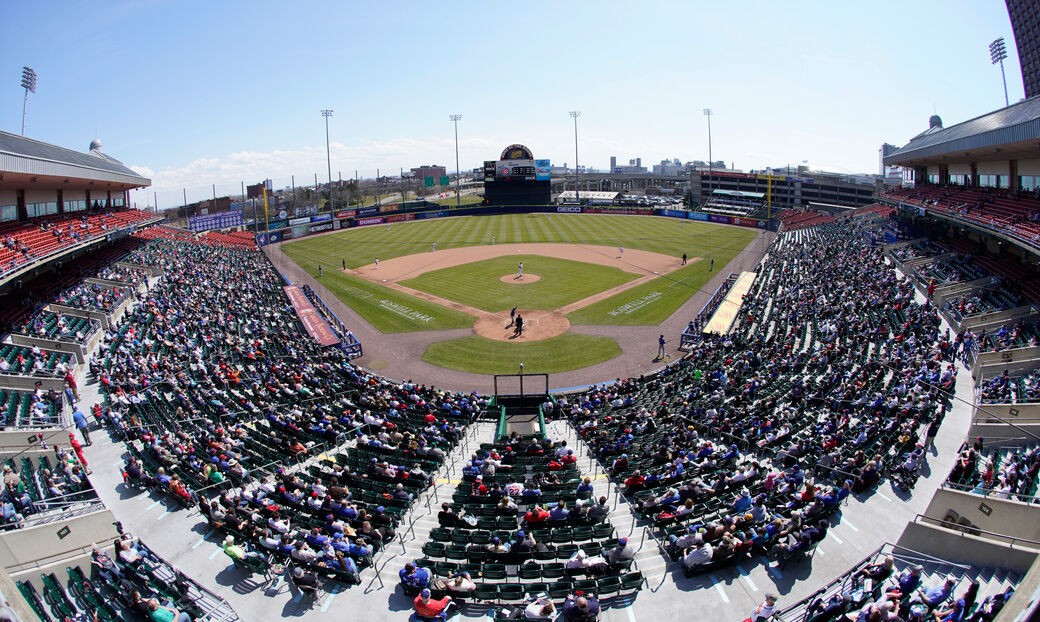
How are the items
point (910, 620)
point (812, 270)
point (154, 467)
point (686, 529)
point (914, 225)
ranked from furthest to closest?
1. point (914, 225)
2. point (812, 270)
3. point (154, 467)
4. point (686, 529)
5. point (910, 620)

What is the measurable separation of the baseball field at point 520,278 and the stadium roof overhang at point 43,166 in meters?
17.7

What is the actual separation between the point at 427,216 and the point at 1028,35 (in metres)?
87.8

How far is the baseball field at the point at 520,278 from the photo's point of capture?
30.2 meters

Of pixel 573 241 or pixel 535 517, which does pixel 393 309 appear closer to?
pixel 535 517

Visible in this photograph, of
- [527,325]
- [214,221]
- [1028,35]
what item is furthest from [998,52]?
[214,221]

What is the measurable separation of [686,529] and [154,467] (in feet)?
46.1

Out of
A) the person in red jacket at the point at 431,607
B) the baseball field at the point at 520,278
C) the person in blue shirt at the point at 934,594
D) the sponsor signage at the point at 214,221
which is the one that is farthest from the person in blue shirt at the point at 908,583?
the sponsor signage at the point at 214,221

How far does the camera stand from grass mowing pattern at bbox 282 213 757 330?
37.9 metres

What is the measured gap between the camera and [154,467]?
47.7 ft

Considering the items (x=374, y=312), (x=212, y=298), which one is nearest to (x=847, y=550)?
(x=374, y=312)

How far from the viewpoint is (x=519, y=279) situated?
45.3 metres

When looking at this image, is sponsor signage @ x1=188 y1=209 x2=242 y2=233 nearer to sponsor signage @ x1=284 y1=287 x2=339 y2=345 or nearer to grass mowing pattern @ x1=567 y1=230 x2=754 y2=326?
sponsor signage @ x1=284 y1=287 x2=339 y2=345

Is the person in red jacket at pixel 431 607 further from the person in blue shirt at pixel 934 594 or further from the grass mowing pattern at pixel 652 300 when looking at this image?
the grass mowing pattern at pixel 652 300

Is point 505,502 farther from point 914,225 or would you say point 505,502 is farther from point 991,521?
point 914,225
